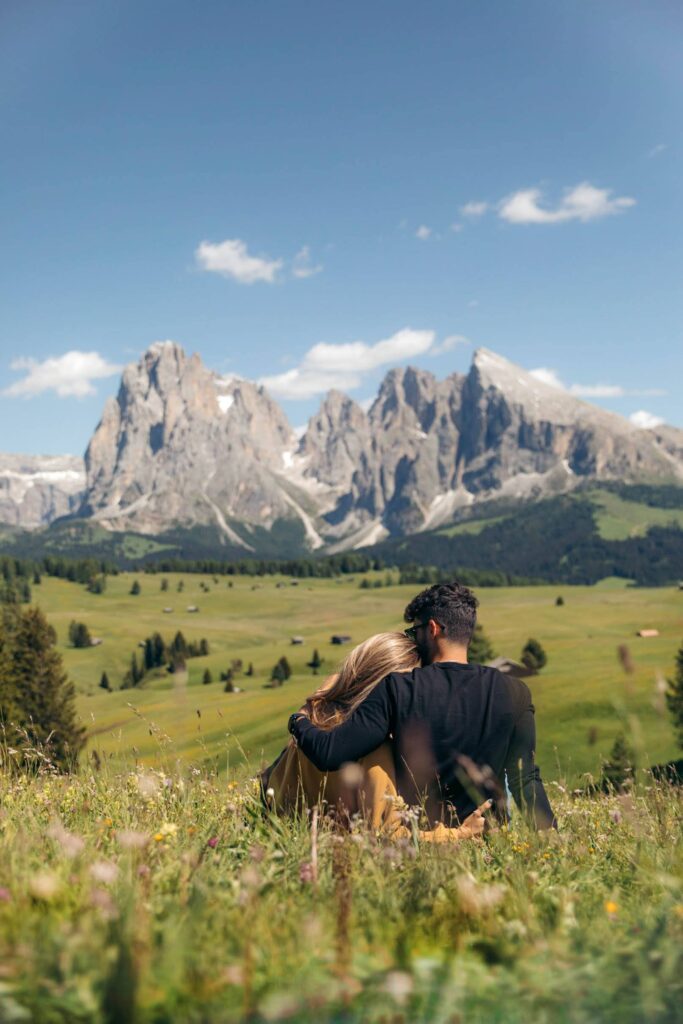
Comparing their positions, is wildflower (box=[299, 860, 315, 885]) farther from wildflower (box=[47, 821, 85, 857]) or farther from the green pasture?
the green pasture


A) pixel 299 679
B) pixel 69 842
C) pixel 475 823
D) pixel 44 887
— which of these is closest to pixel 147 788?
pixel 69 842

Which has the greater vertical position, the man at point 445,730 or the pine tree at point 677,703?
the man at point 445,730

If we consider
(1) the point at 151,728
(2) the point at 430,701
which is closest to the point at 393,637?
(2) the point at 430,701

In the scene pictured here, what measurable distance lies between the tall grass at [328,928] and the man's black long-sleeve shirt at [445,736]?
72 cm

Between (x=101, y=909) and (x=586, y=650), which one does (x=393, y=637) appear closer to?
(x=101, y=909)

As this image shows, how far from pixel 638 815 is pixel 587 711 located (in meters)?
66.7

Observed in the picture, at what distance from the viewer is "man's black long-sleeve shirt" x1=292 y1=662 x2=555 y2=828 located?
228 inches

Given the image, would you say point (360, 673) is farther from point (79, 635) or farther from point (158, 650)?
point (79, 635)

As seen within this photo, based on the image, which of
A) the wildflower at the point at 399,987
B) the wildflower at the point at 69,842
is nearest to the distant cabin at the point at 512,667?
the wildflower at the point at 69,842

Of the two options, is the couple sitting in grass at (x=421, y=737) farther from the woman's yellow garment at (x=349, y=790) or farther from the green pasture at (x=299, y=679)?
the green pasture at (x=299, y=679)

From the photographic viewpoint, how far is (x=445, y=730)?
6.02 metres

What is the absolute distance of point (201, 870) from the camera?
405 cm

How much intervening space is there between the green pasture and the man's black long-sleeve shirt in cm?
68

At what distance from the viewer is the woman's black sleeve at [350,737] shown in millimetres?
5738
